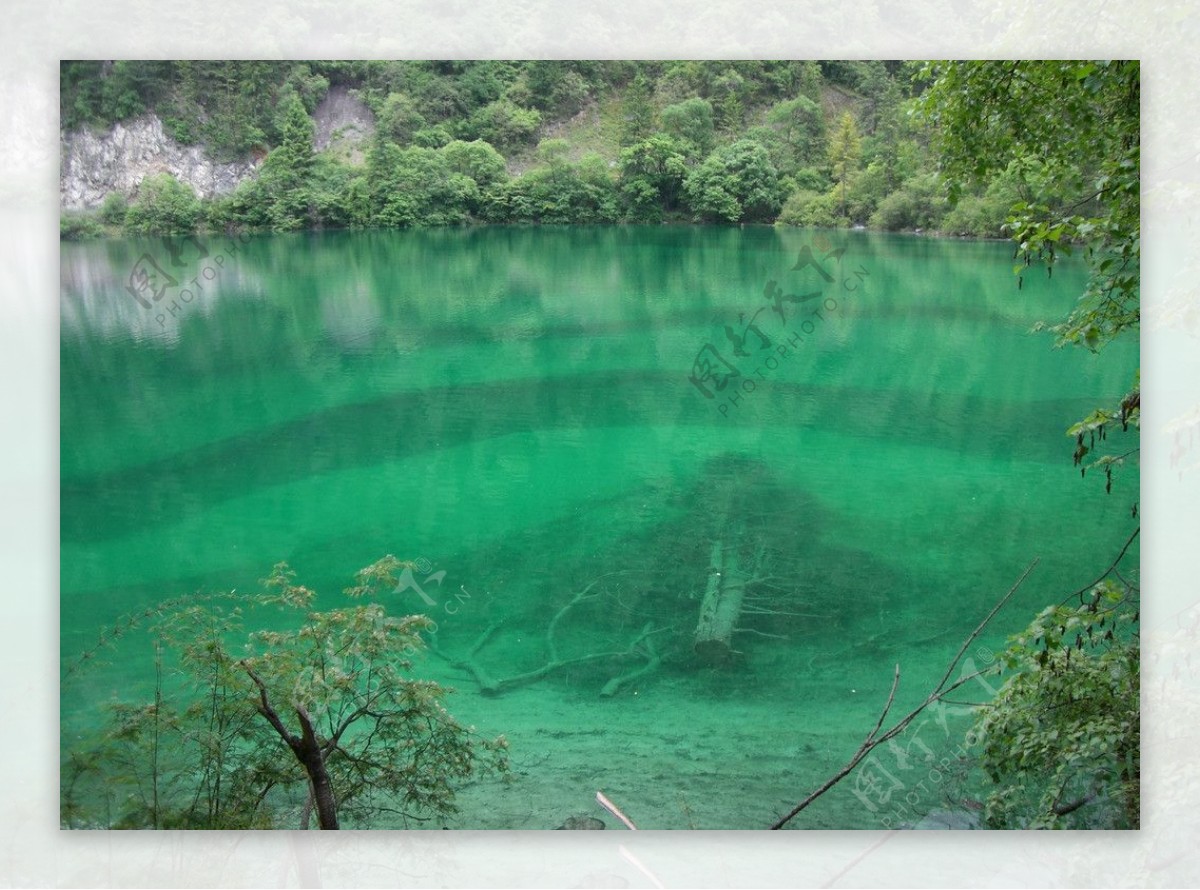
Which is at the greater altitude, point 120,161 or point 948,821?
point 120,161

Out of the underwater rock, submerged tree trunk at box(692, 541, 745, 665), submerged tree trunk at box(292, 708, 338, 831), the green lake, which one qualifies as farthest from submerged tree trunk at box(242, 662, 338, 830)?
the underwater rock

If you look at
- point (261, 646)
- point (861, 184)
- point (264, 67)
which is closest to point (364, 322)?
point (264, 67)

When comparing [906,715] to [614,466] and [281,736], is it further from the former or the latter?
[281,736]

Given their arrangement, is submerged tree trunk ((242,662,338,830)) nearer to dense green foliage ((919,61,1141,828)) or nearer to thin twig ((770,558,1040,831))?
thin twig ((770,558,1040,831))

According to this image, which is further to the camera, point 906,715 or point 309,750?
point 906,715

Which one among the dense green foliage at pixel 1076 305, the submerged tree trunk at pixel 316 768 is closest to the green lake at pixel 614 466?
the dense green foliage at pixel 1076 305

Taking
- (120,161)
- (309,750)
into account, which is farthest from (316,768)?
(120,161)

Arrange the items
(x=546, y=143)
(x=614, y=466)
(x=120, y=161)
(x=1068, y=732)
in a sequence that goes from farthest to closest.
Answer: (x=614, y=466)
(x=546, y=143)
(x=120, y=161)
(x=1068, y=732)
